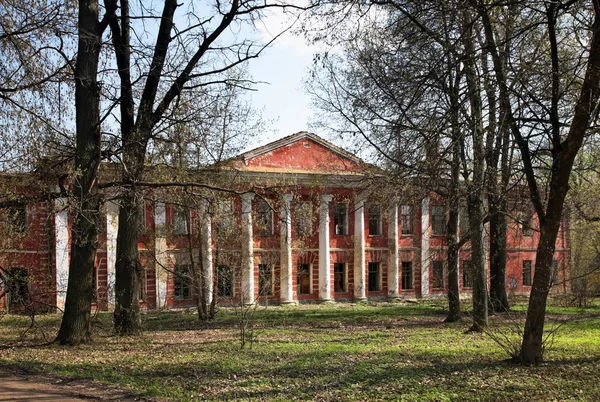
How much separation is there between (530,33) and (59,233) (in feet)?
80.1

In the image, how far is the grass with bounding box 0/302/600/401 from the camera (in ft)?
28.7

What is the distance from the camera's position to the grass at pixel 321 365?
8734 mm

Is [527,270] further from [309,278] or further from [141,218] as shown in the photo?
[141,218]

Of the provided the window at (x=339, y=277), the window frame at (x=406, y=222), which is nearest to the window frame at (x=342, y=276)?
the window at (x=339, y=277)

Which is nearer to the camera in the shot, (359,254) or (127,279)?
(127,279)

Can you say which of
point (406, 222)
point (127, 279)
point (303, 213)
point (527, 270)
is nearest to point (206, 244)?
point (303, 213)

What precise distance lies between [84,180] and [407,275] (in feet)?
91.7

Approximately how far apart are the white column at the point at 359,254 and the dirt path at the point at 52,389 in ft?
89.3

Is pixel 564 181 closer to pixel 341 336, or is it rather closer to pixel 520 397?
pixel 520 397

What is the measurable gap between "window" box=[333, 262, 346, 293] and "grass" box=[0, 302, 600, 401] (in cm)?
1805

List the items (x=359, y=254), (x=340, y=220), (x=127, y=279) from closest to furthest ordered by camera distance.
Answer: (x=127, y=279) → (x=359, y=254) → (x=340, y=220)

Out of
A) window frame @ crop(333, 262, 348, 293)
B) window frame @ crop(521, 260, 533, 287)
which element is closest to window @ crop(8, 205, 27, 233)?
window frame @ crop(333, 262, 348, 293)

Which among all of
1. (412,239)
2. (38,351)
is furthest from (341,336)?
(412,239)

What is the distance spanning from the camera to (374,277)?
3741 centimetres
